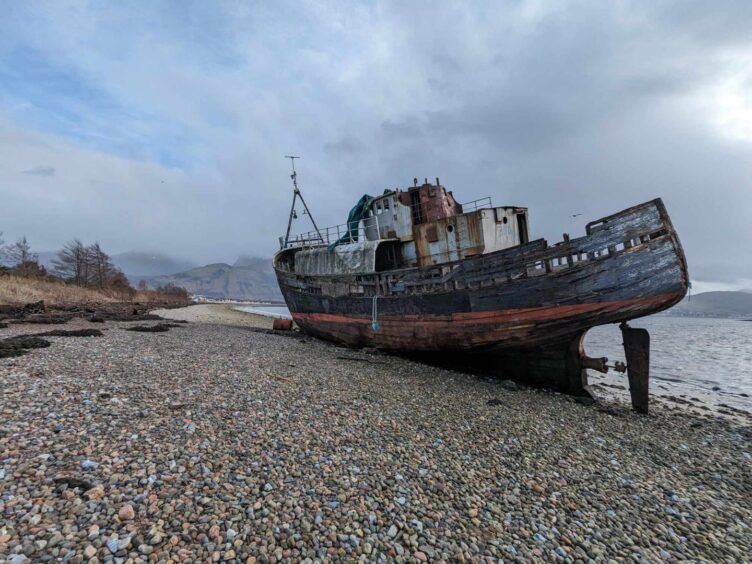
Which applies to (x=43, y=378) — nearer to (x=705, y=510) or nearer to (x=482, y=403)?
(x=482, y=403)

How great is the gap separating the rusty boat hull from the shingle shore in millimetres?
2636

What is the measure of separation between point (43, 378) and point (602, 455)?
1016 centimetres

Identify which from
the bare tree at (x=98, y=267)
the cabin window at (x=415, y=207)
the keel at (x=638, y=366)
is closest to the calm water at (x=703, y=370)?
the keel at (x=638, y=366)

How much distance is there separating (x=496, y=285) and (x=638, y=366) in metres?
4.17

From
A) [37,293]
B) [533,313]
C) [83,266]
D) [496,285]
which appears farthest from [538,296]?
[83,266]

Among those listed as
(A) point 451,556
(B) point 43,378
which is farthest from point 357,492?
(B) point 43,378

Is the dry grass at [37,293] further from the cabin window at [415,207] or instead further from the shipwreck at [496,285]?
the cabin window at [415,207]

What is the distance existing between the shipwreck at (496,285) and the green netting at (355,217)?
94mm

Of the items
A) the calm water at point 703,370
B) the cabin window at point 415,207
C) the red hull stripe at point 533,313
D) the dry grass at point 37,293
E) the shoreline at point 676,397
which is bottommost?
the calm water at point 703,370

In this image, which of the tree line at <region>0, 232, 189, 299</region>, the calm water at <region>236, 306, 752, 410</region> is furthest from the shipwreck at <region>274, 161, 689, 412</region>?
the tree line at <region>0, 232, 189, 299</region>

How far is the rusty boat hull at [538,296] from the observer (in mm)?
8469

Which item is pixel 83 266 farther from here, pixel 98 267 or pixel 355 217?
pixel 355 217

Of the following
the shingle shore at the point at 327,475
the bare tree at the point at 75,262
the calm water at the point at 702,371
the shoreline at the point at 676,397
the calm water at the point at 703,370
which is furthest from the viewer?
the bare tree at the point at 75,262

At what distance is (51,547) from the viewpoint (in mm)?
2527
